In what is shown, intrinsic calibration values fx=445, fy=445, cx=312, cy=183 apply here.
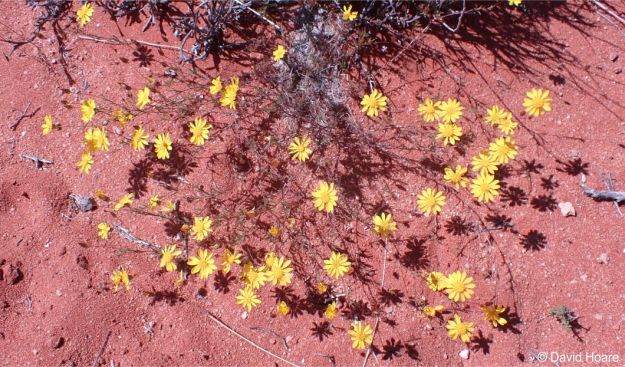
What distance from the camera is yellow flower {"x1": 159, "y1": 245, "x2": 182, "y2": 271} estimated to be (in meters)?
3.01

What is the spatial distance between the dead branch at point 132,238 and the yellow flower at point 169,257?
9 cm

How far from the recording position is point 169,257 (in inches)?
118

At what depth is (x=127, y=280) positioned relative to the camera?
3.07 meters

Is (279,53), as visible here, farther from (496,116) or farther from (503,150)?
(503,150)

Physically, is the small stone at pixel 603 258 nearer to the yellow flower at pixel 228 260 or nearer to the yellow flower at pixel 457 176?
the yellow flower at pixel 457 176

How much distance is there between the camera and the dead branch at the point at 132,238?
321cm

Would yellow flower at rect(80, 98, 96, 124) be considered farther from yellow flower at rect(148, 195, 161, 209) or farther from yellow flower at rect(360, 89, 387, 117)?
yellow flower at rect(360, 89, 387, 117)

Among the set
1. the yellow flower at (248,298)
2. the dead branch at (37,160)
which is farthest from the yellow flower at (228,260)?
the dead branch at (37,160)

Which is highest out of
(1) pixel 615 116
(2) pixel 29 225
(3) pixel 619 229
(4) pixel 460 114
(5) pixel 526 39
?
(5) pixel 526 39

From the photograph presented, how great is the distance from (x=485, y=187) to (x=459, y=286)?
2.18 feet

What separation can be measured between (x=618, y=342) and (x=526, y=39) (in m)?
2.16

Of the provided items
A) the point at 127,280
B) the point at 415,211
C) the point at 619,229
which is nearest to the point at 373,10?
the point at 415,211

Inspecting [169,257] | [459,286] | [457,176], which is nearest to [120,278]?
[169,257]

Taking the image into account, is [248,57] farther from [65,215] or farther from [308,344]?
[308,344]
